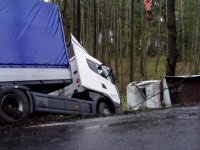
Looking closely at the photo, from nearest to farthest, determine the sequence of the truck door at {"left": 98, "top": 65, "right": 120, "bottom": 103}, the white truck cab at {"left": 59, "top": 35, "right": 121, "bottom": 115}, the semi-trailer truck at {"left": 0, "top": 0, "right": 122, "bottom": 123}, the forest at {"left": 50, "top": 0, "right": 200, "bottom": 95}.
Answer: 1. the semi-trailer truck at {"left": 0, "top": 0, "right": 122, "bottom": 123}
2. the white truck cab at {"left": 59, "top": 35, "right": 121, "bottom": 115}
3. the truck door at {"left": 98, "top": 65, "right": 120, "bottom": 103}
4. the forest at {"left": 50, "top": 0, "right": 200, "bottom": 95}

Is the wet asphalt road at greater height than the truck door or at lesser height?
lesser

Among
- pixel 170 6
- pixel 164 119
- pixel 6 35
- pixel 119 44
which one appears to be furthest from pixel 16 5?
pixel 119 44

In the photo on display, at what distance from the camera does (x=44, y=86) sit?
12812mm

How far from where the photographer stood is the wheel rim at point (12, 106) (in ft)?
36.7

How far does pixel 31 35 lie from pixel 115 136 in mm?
4998

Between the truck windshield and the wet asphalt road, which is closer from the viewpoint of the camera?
the wet asphalt road

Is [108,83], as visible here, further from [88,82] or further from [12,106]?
[12,106]

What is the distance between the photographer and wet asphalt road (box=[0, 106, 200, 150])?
7.18 metres

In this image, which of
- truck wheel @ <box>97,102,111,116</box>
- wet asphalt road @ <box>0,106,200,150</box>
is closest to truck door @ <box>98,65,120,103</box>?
truck wheel @ <box>97,102,111,116</box>

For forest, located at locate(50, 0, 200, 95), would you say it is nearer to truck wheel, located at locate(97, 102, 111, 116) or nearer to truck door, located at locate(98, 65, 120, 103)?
truck door, located at locate(98, 65, 120, 103)

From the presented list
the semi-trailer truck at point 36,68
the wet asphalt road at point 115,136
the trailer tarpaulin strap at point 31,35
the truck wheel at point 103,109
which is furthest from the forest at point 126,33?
the wet asphalt road at point 115,136

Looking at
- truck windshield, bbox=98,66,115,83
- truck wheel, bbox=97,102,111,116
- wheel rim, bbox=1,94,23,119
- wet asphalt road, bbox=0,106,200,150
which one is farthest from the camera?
truck windshield, bbox=98,66,115,83

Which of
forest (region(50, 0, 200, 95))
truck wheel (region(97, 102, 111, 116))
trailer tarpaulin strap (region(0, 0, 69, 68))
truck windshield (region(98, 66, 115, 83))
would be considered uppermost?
forest (region(50, 0, 200, 95))

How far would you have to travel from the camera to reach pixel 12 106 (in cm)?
1156
